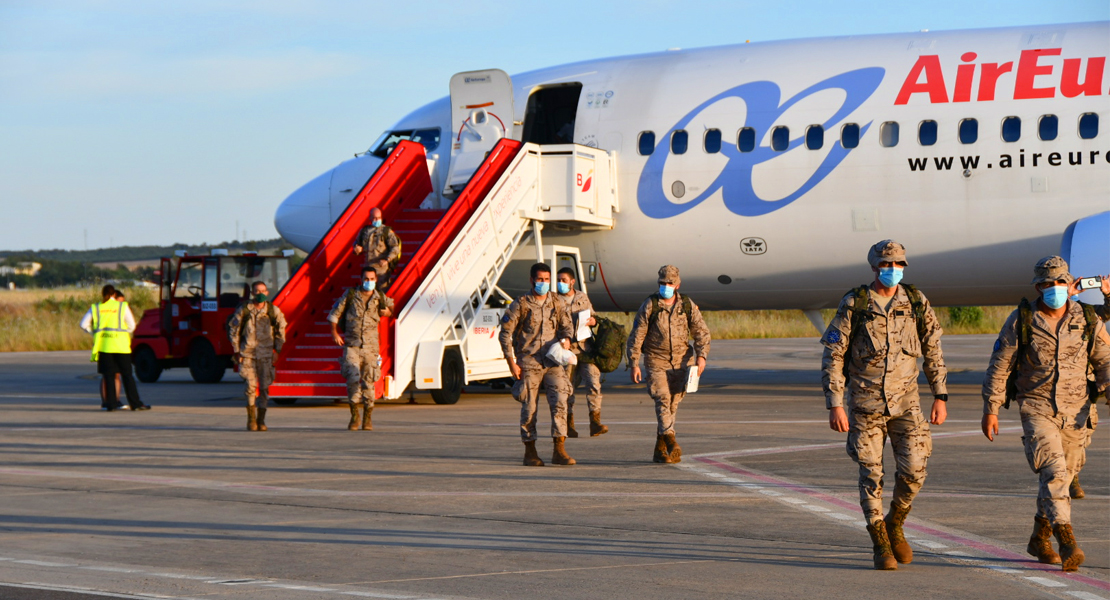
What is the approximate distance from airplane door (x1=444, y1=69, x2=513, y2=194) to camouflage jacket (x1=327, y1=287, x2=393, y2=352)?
17.0 feet

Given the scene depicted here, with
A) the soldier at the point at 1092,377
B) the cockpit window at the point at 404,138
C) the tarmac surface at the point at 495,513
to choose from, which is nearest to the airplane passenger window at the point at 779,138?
the tarmac surface at the point at 495,513

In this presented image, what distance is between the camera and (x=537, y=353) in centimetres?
1248

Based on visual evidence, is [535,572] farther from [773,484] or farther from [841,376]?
[773,484]

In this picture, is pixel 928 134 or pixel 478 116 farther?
pixel 478 116

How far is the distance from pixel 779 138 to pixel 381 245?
6.27m

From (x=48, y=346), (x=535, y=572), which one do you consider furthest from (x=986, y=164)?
(x=48, y=346)

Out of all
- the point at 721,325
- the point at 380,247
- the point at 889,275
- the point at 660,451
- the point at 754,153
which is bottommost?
the point at 660,451

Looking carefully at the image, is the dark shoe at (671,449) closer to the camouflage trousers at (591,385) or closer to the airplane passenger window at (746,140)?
the camouflage trousers at (591,385)

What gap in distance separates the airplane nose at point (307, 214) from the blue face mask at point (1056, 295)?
1549 cm

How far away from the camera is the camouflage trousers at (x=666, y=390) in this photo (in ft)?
39.7

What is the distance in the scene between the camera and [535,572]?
24.3 ft

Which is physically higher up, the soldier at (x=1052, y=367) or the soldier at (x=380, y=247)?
the soldier at (x=380, y=247)

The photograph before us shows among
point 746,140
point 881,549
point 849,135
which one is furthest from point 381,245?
point 881,549

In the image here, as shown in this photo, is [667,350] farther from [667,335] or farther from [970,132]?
[970,132]
